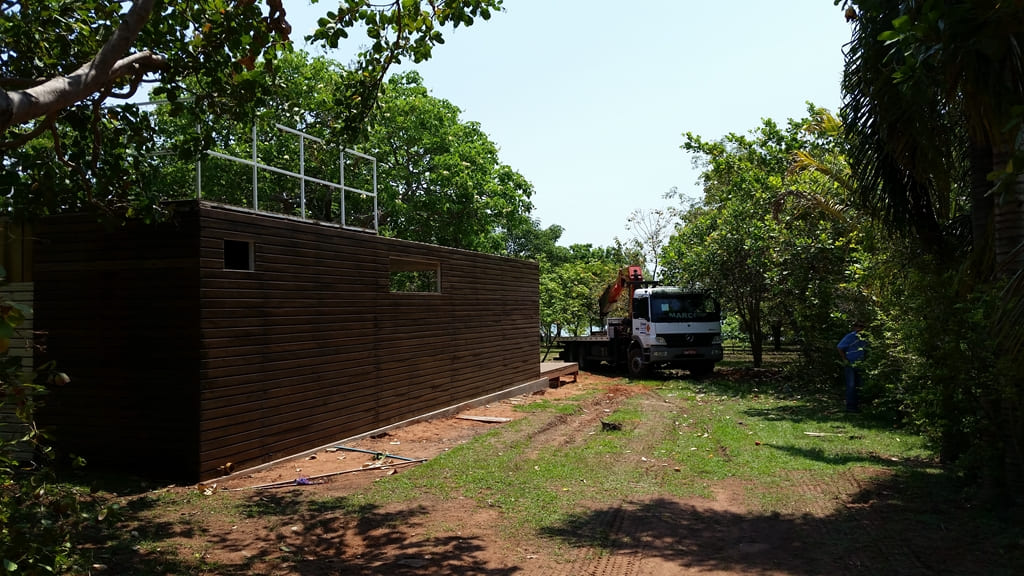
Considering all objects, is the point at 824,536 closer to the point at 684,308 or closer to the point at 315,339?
the point at 315,339

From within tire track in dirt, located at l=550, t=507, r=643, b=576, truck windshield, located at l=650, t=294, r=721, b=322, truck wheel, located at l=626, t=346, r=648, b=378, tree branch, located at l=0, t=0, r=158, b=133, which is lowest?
tire track in dirt, located at l=550, t=507, r=643, b=576

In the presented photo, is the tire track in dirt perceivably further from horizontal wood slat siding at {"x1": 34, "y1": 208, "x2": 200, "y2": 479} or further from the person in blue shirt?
the person in blue shirt

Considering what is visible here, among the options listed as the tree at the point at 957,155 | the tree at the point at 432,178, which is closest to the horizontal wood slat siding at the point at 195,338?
the tree at the point at 957,155

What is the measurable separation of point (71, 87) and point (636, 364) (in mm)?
19338

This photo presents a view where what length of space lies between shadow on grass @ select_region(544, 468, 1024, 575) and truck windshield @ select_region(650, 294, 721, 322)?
13.9 metres

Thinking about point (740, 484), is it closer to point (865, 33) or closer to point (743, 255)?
point (865, 33)

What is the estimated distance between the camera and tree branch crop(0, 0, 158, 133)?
4254 mm

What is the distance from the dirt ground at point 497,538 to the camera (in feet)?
18.5

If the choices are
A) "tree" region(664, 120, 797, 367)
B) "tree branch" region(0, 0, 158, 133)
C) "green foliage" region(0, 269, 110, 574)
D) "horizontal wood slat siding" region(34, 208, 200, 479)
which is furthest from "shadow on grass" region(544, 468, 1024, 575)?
"tree" region(664, 120, 797, 367)

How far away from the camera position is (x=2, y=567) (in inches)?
135

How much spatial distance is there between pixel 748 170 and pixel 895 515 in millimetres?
18017

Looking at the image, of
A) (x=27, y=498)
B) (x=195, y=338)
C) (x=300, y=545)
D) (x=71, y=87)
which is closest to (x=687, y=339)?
(x=195, y=338)

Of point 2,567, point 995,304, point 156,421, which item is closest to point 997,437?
point 995,304

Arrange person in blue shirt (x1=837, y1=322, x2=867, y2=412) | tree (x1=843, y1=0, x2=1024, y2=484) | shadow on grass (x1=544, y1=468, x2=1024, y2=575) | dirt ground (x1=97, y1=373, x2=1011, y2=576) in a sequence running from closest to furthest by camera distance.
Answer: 1. tree (x1=843, y1=0, x2=1024, y2=484)
2. shadow on grass (x1=544, y1=468, x2=1024, y2=575)
3. dirt ground (x1=97, y1=373, x2=1011, y2=576)
4. person in blue shirt (x1=837, y1=322, x2=867, y2=412)
